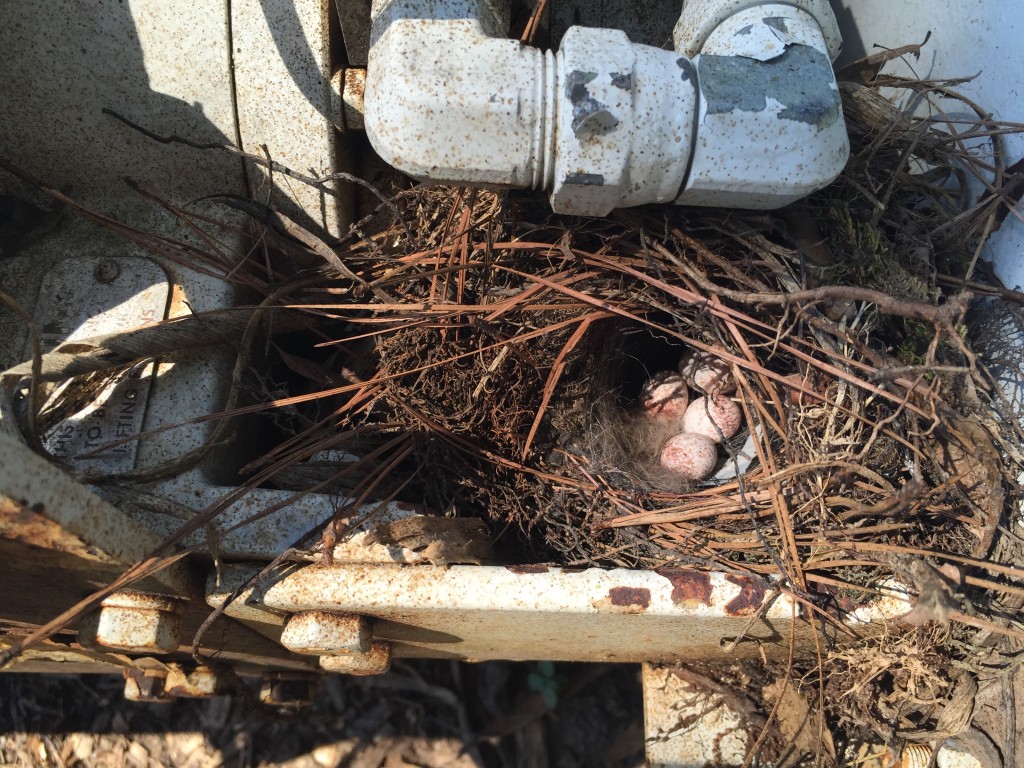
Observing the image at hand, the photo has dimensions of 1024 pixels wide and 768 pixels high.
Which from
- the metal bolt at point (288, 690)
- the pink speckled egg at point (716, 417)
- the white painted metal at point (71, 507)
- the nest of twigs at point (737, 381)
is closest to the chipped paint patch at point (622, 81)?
the nest of twigs at point (737, 381)

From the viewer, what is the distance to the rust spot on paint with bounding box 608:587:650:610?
1.28 m

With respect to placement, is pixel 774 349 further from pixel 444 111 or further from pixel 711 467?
pixel 444 111

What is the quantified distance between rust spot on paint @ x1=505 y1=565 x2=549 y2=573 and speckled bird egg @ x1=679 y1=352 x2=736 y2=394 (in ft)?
2.01

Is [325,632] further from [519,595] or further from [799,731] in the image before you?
[799,731]

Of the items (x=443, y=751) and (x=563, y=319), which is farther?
(x=443, y=751)

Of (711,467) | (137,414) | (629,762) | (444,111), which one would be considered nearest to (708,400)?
(711,467)

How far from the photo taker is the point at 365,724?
263 centimetres

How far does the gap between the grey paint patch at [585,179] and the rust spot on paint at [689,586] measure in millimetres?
676

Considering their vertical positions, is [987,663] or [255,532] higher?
[255,532]

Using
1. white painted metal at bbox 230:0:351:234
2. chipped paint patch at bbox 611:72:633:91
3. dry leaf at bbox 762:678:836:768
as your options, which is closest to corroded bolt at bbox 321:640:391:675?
dry leaf at bbox 762:678:836:768

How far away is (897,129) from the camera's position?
1494mm

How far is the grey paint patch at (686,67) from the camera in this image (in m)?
1.17

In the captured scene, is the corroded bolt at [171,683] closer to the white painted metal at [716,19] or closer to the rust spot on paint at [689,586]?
the rust spot on paint at [689,586]

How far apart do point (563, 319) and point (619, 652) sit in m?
0.83
